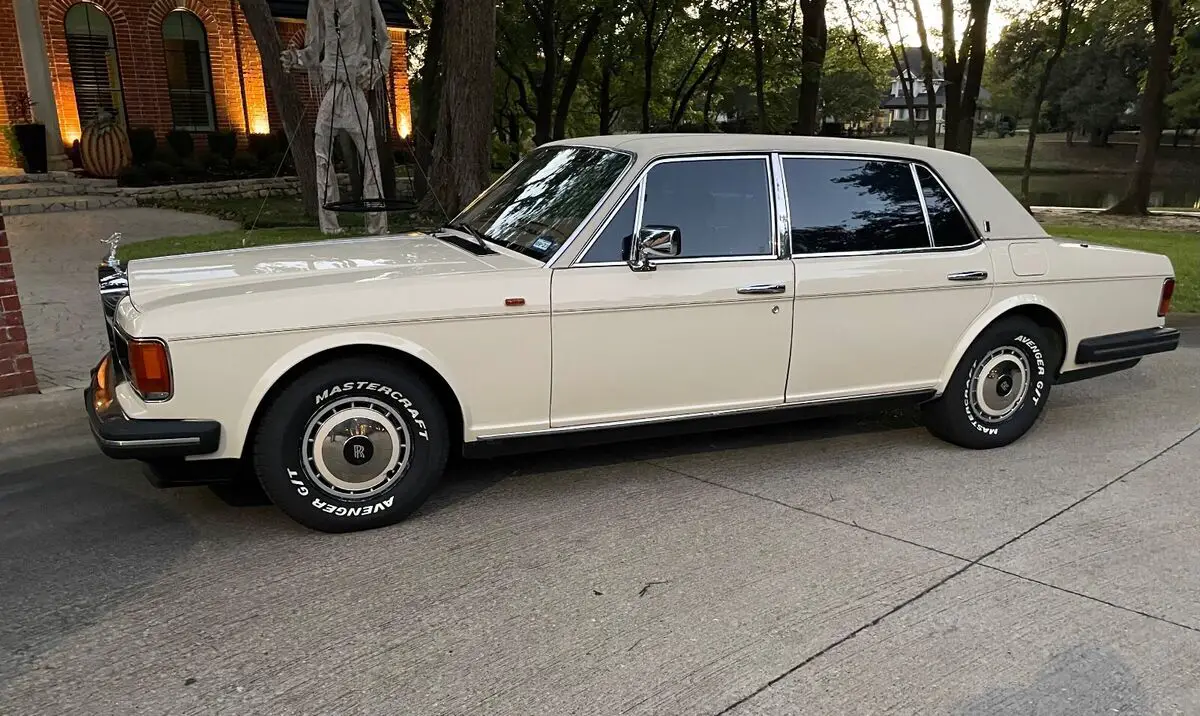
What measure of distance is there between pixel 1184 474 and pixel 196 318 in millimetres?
5060

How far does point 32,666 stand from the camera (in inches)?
120

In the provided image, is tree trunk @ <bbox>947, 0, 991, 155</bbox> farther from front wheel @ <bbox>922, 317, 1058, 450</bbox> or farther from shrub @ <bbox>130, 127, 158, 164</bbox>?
shrub @ <bbox>130, 127, 158, 164</bbox>

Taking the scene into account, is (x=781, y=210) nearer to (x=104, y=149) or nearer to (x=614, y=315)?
(x=614, y=315)

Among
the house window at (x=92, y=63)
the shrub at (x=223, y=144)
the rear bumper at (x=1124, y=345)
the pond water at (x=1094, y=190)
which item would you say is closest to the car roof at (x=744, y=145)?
the rear bumper at (x=1124, y=345)

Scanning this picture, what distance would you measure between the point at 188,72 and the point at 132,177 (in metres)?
4.84

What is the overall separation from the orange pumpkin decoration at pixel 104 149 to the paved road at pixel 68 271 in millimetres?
3229

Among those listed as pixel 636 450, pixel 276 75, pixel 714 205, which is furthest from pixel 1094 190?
pixel 714 205

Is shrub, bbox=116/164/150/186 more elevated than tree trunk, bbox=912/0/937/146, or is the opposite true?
tree trunk, bbox=912/0/937/146

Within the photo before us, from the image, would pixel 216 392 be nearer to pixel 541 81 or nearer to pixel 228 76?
pixel 228 76

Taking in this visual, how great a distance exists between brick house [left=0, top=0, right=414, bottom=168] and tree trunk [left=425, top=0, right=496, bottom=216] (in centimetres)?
892

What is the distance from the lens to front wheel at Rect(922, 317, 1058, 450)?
519 centimetres

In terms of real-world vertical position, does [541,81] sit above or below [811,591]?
above

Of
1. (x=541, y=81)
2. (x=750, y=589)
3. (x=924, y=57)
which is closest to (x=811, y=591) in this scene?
(x=750, y=589)

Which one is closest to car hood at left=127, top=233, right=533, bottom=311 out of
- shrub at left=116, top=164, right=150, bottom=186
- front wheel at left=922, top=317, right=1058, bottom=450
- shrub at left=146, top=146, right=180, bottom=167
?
front wheel at left=922, top=317, right=1058, bottom=450
